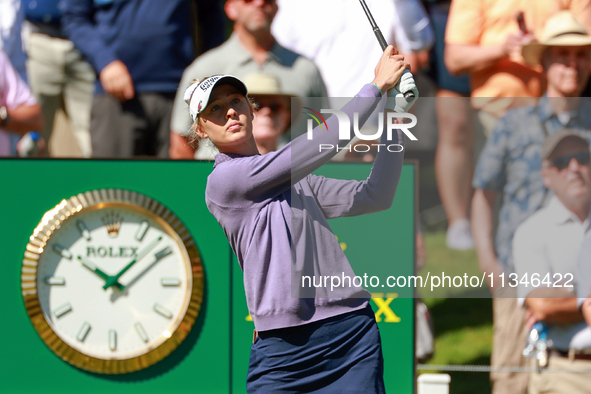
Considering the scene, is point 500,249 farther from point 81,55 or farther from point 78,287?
point 81,55

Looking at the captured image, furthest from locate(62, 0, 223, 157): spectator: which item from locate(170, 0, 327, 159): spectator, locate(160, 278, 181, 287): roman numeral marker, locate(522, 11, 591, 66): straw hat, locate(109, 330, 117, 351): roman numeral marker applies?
locate(522, 11, 591, 66): straw hat

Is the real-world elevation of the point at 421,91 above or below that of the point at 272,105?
above

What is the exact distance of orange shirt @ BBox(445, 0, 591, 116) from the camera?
13.9 ft

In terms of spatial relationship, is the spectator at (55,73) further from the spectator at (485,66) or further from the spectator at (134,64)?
the spectator at (485,66)

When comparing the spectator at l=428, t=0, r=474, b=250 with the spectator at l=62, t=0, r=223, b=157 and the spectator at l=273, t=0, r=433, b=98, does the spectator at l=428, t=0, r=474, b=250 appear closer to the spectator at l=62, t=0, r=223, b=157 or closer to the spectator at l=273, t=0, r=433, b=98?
the spectator at l=273, t=0, r=433, b=98

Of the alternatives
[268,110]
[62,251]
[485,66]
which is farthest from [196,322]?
[485,66]

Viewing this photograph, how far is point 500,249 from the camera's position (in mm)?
3775

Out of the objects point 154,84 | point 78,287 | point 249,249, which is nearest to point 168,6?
point 154,84

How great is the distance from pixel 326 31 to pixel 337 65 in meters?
0.23

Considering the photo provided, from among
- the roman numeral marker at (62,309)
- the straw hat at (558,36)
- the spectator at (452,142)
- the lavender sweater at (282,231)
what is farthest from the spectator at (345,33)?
the lavender sweater at (282,231)

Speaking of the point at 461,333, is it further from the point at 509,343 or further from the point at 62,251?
the point at 62,251

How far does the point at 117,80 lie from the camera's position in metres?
4.45

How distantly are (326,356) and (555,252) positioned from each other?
165 cm

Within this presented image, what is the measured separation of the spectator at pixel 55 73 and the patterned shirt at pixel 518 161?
8.07 ft
